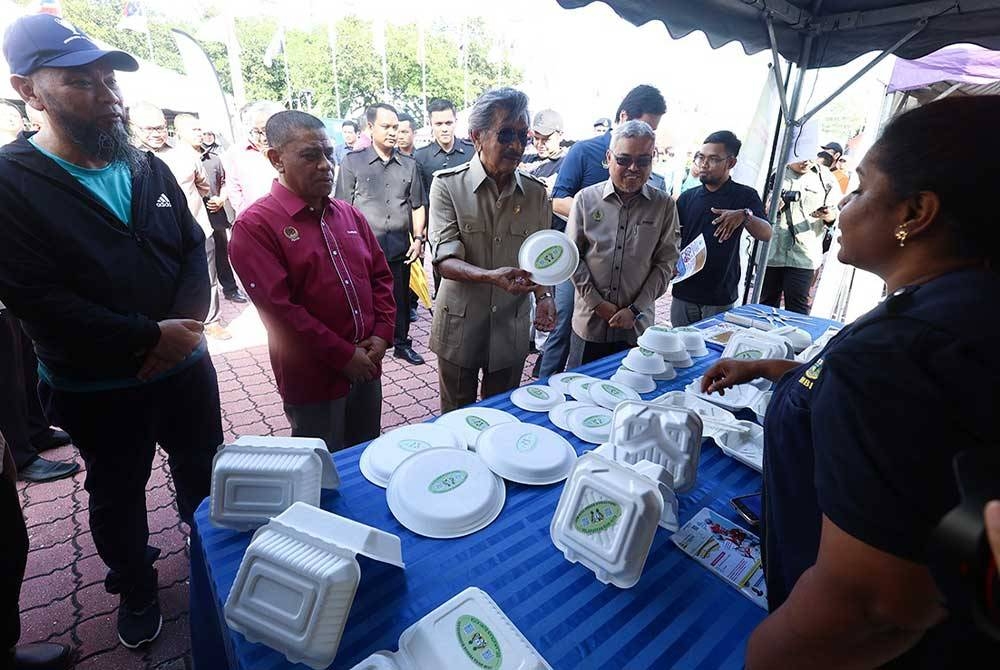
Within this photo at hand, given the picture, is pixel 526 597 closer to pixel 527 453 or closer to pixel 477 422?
pixel 527 453

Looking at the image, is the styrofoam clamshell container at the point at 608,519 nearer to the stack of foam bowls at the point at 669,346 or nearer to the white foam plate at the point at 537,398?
the white foam plate at the point at 537,398

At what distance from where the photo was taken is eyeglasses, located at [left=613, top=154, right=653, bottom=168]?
2684 mm

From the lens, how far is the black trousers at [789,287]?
4715 millimetres

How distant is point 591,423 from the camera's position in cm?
185

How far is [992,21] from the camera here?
3152 millimetres

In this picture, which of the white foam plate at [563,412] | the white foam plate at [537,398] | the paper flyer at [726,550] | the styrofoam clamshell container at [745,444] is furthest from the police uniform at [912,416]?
the white foam plate at [537,398]

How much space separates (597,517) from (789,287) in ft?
14.8

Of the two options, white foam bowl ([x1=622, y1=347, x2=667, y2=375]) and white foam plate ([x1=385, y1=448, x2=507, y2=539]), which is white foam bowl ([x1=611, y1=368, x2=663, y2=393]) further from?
white foam plate ([x1=385, y1=448, x2=507, y2=539])

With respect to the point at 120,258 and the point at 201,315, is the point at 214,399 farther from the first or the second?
the point at 120,258

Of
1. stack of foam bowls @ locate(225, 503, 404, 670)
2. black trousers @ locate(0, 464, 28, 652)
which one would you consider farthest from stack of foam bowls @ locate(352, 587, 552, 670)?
black trousers @ locate(0, 464, 28, 652)

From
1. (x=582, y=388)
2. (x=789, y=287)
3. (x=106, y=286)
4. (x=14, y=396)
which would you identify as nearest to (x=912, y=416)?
(x=582, y=388)

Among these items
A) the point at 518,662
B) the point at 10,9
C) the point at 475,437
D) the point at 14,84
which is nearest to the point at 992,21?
the point at 475,437

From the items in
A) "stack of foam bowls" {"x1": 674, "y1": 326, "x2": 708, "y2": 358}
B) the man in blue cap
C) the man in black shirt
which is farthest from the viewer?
the man in black shirt

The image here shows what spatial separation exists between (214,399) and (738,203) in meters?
3.53
